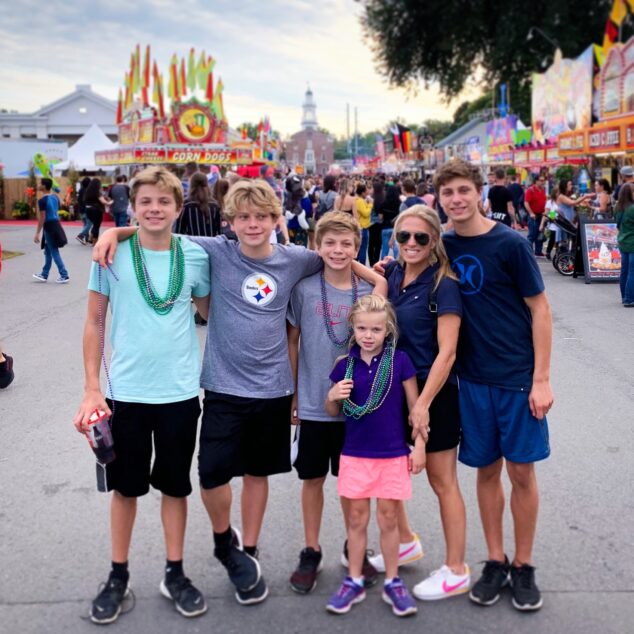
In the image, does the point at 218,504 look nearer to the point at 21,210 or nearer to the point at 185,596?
the point at 185,596

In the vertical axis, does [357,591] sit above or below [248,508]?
below

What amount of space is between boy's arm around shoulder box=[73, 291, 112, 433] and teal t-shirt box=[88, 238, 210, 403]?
5 centimetres

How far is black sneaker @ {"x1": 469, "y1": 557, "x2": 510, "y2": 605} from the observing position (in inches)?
117

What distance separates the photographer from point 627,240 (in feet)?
32.4

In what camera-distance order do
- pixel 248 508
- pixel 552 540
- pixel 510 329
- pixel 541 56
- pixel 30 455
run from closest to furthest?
1. pixel 510 329
2. pixel 248 508
3. pixel 552 540
4. pixel 30 455
5. pixel 541 56

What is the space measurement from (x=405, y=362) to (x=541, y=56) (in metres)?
39.3

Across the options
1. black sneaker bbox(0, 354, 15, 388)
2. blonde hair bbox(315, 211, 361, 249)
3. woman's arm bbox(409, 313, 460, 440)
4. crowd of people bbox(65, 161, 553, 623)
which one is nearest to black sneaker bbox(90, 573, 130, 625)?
crowd of people bbox(65, 161, 553, 623)

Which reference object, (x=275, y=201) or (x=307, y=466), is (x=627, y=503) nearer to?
(x=307, y=466)

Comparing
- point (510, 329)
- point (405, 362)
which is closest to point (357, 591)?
point (405, 362)

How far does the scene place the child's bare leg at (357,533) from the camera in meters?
3.00

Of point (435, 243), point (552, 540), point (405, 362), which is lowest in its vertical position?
point (552, 540)

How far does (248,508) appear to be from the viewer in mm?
3236

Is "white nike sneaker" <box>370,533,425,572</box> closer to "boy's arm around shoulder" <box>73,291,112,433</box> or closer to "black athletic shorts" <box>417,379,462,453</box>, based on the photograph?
"black athletic shorts" <box>417,379,462,453</box>

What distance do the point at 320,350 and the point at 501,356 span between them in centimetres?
73
